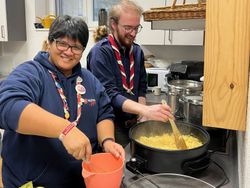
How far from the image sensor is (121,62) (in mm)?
1673

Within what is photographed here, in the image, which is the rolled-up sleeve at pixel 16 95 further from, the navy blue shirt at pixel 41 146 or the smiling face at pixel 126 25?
the smiling face at pixel 126 25

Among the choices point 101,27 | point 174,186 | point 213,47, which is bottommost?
point 174,186

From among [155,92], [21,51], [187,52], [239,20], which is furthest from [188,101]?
[21,51]

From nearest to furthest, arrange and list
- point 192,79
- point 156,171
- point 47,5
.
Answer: point 156,171 → point 192,79 → point 47,5

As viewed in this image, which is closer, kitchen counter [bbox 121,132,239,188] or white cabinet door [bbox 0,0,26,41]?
kitchen counter [bbox 121,132,239,188]

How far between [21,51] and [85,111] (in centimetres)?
247

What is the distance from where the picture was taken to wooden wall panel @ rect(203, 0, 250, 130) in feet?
2.67

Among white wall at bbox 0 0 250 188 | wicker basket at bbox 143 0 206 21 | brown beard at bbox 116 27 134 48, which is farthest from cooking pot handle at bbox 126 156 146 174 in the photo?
white wall at bbox 0 0 250 188

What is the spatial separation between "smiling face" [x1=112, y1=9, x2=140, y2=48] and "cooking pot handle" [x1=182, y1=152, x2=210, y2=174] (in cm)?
88

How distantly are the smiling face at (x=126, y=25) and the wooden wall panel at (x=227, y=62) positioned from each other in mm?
792

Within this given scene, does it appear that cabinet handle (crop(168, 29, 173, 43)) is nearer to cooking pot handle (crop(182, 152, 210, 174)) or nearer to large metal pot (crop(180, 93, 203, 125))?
large metal pot (crop(180, 93, 203, 125))

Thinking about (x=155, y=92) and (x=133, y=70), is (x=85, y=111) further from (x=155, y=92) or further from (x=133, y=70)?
(x=155, y=92)

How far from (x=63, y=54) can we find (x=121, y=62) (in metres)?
0.67

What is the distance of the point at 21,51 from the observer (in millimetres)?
3271
